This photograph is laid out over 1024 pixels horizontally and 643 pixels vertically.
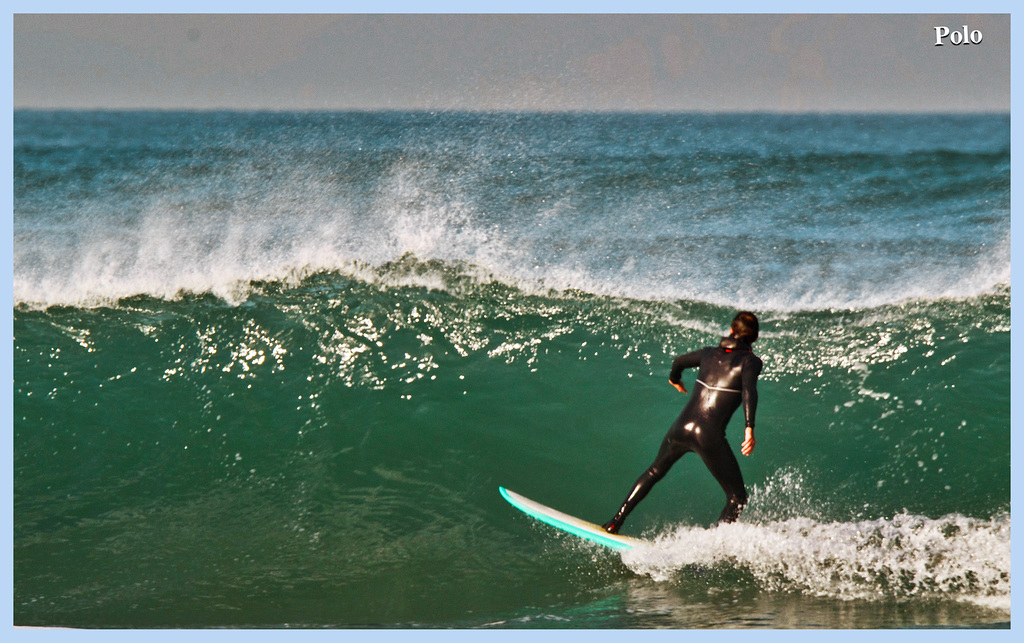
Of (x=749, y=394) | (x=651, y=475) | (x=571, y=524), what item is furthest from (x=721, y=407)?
(x=571, y=524)

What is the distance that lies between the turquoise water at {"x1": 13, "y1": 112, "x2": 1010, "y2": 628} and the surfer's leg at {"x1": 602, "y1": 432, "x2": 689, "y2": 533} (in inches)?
10.2

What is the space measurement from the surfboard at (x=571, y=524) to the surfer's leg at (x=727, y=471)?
1.65ft

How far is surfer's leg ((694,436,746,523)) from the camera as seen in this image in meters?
4.50

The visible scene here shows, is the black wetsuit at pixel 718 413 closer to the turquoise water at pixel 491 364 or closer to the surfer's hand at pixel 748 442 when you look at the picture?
the surfer's hand at pixel 748 442

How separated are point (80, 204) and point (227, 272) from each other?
5.19ft

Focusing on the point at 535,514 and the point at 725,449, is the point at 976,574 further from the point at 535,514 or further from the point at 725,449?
the point at 535,514

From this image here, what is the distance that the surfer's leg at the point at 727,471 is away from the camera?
14.8 feet

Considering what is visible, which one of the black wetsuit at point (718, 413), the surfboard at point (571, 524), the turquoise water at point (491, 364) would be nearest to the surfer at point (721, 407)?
the black wetsuit at point (718, 413)

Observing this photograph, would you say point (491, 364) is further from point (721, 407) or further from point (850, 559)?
point (850, 559)

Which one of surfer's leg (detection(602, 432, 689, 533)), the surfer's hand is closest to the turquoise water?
surfer's leg (detection(602, 432, 689, 533))

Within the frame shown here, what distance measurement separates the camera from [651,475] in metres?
4.67

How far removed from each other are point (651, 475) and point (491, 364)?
1790mm

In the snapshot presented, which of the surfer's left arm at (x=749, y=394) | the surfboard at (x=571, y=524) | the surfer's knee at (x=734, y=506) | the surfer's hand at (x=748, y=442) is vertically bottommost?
the surfboard at (x=571, y=524)

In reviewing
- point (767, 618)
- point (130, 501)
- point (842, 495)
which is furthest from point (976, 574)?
point (130, 501)
